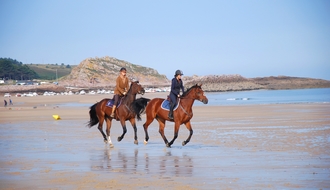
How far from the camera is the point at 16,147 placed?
1533cm

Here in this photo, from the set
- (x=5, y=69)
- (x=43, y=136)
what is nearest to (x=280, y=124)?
(x=43, y=136)

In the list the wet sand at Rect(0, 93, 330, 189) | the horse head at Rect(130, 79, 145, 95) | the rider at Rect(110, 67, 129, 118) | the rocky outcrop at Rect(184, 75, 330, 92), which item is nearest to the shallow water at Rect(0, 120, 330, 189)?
the wet sand at Rect(0, 93, 330, 189)

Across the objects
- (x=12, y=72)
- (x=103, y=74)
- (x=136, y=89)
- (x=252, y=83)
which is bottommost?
(x=136, y=89)

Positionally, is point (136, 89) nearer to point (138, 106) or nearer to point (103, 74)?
point (138, 106)

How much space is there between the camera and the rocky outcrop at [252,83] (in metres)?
99.8

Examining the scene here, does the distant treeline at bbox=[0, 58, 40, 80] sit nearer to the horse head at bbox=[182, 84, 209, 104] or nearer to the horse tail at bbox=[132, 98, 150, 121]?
the horse tail at bbox=[132, 98, 150, 121]

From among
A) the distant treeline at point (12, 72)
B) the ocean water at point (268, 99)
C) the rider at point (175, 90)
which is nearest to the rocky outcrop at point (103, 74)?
the distant treeline at point (12, 72)

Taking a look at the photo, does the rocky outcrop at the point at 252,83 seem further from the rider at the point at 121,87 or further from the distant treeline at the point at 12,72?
the rider at the point at 121,87

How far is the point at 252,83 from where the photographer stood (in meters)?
105

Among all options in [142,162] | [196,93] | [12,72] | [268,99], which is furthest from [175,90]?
[12,72]

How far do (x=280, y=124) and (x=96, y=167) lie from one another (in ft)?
38.6

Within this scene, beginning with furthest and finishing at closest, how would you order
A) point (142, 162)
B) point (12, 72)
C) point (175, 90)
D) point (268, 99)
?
point (12, 72)
point (268, 99)
point (175, 90)
point (142, 162)

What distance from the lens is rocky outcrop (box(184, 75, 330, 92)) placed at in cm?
9981

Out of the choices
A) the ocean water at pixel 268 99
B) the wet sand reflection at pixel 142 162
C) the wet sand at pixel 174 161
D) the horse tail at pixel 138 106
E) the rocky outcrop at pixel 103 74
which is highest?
the rocky outcrop at pixel 103 74
